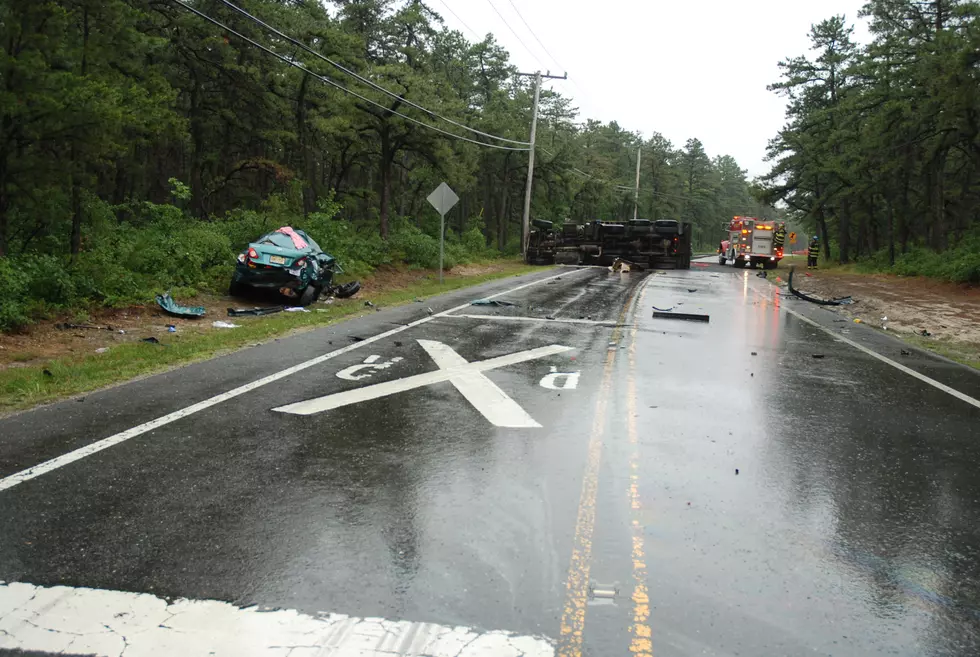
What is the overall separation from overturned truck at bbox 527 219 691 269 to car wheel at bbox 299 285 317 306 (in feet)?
84.5

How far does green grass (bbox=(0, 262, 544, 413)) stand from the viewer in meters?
7.70

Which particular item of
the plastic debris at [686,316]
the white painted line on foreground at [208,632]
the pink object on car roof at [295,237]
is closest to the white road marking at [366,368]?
the white painted line on foreground at [208,632]

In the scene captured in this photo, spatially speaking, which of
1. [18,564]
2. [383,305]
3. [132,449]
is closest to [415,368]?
[132,449]

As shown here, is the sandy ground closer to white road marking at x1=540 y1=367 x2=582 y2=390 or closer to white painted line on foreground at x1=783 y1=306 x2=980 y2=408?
white painted line on foreground at x1=783 y1=306 x2=980 y2=408

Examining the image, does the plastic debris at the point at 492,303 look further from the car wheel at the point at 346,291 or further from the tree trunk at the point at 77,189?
the tree trunk at the point at 77,189

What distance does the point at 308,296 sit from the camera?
16156 mm

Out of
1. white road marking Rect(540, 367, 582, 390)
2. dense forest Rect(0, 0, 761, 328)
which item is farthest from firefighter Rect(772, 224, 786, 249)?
white road marking Rect(540, 367, 582, 390)

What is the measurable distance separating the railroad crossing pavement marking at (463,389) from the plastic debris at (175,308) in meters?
5.50

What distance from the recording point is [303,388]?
8.11m

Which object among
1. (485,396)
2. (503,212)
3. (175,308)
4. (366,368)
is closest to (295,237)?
(175,308)

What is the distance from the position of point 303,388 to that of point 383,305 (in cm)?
901

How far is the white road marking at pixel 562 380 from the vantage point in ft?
28.0

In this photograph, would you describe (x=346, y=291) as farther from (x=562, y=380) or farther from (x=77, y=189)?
(x=562, y=380)

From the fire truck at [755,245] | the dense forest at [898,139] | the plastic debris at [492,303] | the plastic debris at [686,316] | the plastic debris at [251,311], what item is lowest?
the plastic debris at [251,311]
